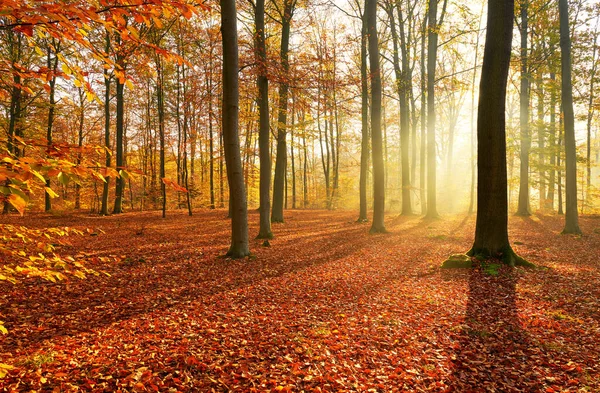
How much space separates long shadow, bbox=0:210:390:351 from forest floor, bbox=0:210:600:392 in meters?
0.03

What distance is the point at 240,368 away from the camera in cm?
317

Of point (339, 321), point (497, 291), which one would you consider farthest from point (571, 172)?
point (339, 321)

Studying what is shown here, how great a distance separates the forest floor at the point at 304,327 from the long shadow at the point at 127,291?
1.2 inches

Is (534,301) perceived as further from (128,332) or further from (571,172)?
(571,172)

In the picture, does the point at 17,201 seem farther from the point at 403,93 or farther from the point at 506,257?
the point at 403,93

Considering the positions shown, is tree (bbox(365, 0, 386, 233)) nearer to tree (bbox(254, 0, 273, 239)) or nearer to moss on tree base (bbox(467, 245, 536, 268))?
tree (bbox(254, 0, 273, 239))

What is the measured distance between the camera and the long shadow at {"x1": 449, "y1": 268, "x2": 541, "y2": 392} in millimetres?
2948

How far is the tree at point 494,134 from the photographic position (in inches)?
258

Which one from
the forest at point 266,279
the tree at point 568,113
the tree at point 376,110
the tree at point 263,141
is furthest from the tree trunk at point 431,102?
the tree at point 263,141

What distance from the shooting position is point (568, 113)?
1098 centimetres

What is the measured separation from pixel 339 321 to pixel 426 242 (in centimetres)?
716

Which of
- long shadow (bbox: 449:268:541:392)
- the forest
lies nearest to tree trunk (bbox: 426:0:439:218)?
the forest

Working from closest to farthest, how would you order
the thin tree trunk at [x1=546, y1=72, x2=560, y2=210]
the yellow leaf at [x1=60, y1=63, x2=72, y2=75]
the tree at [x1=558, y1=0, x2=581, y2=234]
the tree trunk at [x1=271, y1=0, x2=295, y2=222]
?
1. the yellow leaf at [x1=60, y1=63, x2=72, y2=75]
2. the tree at [x1=558, y1=0, x2=581, y2=234]
3. the tree trunk at [x1=271, y1=0, x2=295, y2=222]
4. the thin tree trunk at [x1=546, y1=72, x2=560, y2=210]

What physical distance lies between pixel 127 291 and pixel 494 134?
26.7 feet
